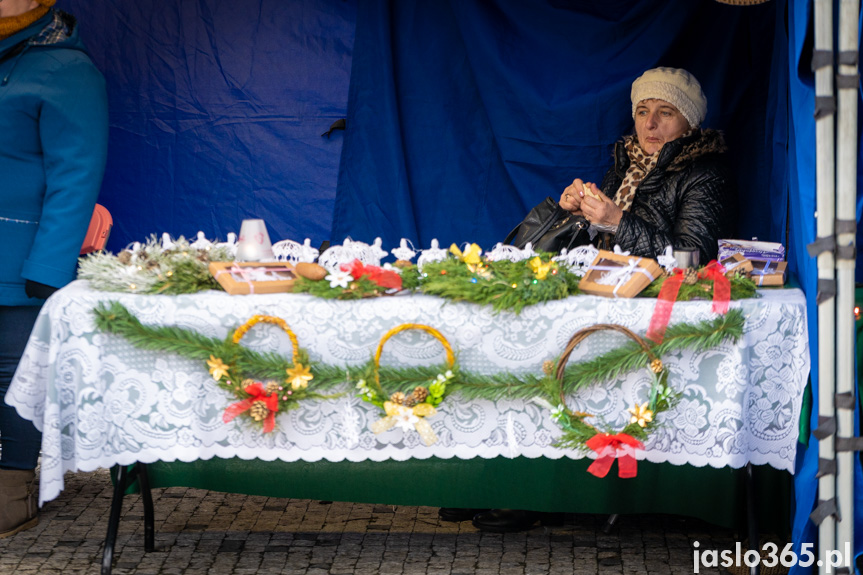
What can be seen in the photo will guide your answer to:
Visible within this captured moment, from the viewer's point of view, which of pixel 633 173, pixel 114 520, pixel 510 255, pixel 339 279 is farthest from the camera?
pixel 633 173

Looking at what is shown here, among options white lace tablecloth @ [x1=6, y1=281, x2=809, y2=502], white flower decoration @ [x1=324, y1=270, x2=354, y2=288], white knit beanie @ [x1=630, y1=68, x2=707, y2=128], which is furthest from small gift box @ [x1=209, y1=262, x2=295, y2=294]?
white knit beanie @ [x1=630, y1=68, x2=707, y2=128]

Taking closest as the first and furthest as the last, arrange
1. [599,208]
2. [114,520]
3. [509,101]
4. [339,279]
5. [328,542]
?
[339,279] → [114,520] → [328,542] → [599,208] → [509,101]

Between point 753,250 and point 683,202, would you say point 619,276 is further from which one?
point 683,202

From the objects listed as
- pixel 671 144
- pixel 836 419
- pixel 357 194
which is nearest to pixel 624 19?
pixel 671 144

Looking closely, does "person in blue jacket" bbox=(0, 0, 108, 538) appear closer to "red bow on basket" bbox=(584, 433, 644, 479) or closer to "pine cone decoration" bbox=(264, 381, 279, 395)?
"pine cone decoration" bbox=(264, 381, 279, 395)

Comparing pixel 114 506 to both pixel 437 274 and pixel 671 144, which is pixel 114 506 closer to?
pixel 437 274

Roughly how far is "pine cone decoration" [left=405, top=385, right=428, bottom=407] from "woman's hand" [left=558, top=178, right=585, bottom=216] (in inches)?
46.7

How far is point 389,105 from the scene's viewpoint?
368cm

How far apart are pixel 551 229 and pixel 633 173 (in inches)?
17.2

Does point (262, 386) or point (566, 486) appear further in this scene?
point (566, 486)

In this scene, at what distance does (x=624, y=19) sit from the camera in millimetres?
3508

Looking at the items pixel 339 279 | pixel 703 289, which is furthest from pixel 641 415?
pixel 339 279

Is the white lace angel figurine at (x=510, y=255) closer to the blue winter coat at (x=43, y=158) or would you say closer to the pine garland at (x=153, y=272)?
the pine garland at (x=153, y=272)

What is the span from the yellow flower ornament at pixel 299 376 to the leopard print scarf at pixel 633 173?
155cm
